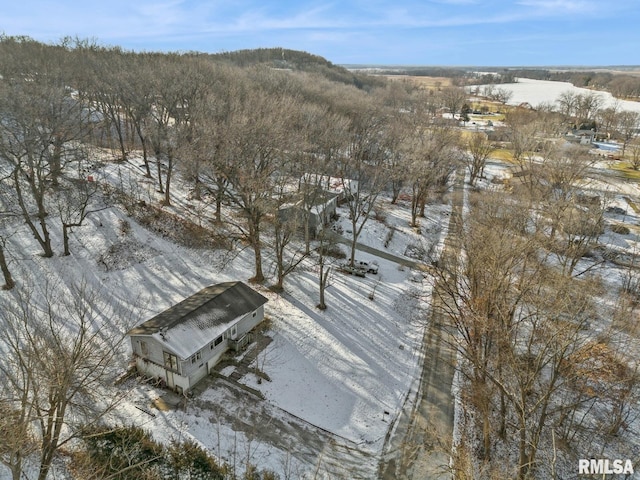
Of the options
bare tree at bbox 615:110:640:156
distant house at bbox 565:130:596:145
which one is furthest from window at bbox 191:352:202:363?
bare tree at bbox 615:110:640:156

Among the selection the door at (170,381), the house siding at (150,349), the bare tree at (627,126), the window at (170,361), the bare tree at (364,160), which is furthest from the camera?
the bare tree at (627,126)

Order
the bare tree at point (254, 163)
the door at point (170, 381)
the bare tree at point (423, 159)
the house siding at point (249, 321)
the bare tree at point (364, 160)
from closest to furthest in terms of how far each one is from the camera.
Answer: the door at point (170, 381)
the house siding at point (249, 321)
the bare tree at point (254, 163)
the bare tree at point (364, 160)
the bare tree at point (423, 159)

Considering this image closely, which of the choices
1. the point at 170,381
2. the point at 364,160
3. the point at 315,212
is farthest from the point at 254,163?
the point at 364,160

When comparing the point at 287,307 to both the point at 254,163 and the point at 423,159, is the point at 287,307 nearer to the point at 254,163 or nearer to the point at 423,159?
the point at 254,163

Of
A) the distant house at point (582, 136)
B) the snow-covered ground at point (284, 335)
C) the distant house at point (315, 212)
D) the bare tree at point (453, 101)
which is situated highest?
the bare tree at point (453, 101)

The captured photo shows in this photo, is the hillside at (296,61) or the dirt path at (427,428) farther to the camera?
the hillside at (296,61)

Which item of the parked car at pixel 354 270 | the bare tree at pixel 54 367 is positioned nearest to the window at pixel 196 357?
the bare tree at pixel 54 367

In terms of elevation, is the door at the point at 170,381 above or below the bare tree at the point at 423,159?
below

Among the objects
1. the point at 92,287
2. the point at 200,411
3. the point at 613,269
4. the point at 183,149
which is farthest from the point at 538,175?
the point at 92,287

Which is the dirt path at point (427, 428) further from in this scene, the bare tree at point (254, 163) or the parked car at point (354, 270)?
the bare tree at point (254, 163)
